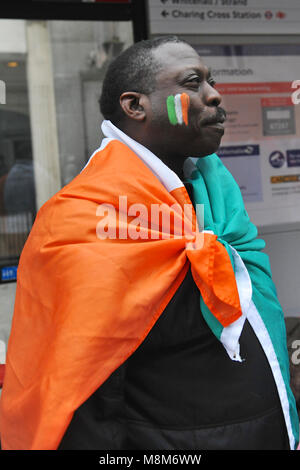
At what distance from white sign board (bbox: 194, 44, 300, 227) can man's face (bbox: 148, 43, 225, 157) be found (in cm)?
181

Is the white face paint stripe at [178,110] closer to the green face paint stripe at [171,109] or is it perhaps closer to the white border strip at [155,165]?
the green face paint stripe at [171,109]

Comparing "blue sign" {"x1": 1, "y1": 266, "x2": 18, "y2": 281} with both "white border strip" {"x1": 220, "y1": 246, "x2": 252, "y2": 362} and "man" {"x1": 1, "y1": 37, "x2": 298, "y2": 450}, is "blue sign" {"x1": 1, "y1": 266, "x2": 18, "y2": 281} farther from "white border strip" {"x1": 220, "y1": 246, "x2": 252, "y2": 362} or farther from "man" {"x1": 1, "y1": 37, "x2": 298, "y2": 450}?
"white border strip" {"x1": 220, "y1": 246, "x2": 252, "y2": 362}

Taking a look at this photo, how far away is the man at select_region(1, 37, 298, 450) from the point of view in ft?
4.79

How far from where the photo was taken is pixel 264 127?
366 cm

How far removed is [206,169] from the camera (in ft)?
6.21

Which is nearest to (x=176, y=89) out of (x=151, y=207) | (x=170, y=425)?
(x=151, y=207)

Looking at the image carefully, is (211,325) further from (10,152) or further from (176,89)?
(10,152)

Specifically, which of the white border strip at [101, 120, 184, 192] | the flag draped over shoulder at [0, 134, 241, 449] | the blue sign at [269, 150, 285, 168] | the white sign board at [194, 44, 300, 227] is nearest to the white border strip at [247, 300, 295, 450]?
the flag draped over shoulder at [0, 134, 241, 449]

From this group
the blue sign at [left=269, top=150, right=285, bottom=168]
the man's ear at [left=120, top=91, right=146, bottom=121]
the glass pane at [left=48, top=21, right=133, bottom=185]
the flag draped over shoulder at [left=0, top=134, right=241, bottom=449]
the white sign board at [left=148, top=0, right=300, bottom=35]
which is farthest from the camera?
the glass pane at [left=48, top=21, right=133, bottom=185]

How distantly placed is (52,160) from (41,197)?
0.26 metres

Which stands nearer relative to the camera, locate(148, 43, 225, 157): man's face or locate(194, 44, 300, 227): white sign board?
locate(148, 43, 225, 157): man's face

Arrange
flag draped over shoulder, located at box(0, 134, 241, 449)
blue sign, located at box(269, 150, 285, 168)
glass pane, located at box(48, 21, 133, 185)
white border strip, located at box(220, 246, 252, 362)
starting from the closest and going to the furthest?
flag draped over shoulder, located at box(0, 134, 241, 449), white border strip, located at box(220, 246, 252, 362), blue sign, located at box(269, 150, 285, 168), glass pane, located at box(48, 21, 133, 185)

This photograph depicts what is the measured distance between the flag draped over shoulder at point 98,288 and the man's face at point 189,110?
121mm

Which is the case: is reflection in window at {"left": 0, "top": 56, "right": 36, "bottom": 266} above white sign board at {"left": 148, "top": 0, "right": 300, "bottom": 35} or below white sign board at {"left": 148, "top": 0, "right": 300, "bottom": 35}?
below
